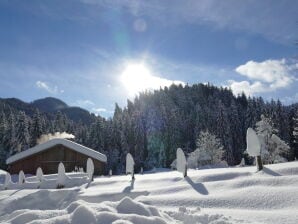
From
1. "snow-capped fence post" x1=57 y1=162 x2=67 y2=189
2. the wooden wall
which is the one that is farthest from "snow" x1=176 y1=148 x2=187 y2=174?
the wooden wall

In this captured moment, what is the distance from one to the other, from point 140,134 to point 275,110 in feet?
138

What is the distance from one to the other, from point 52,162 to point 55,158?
0.58 m

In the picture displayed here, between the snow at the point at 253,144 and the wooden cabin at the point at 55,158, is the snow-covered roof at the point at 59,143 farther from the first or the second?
the snow at the point at 253,144

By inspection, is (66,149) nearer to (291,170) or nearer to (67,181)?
(67,181)

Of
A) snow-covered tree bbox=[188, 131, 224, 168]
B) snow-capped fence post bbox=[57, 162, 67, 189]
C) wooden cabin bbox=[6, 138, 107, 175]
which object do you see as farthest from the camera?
snow-covered tree bbox=[188, 131, 224, 168]

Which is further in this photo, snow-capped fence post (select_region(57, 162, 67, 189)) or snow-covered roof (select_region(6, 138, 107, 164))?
snow-covered roof (select_region(6, 138, 107, 164))

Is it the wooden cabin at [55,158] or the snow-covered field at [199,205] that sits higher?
the wooden cabin at [55,158]

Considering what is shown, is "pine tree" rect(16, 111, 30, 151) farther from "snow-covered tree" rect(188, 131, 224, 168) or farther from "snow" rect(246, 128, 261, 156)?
"snow" rect(246, 128, 261, 156)

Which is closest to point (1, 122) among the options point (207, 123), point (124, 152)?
point (124, 152)

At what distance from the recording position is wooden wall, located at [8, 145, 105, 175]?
39.5 metres

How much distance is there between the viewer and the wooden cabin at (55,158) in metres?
39.4

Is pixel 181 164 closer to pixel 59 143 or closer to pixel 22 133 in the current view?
pixel 59 143

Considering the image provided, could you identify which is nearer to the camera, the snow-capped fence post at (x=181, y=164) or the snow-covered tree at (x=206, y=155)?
the snow-capped fence post at (x=181, y=164)

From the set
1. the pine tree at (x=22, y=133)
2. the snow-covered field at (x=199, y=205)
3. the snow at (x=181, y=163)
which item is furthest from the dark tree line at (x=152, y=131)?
the snow-covered field at (x=199, y=205)
